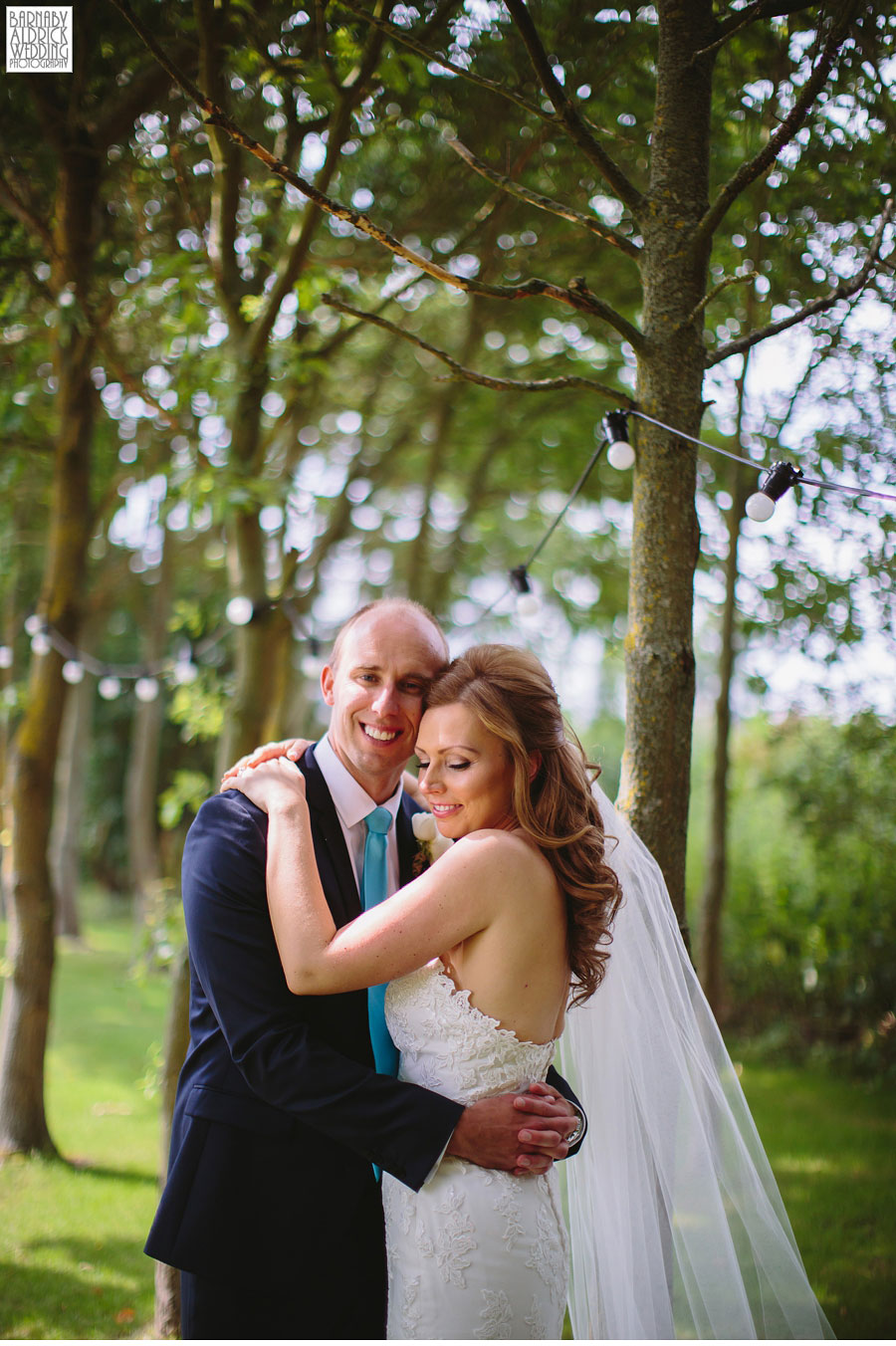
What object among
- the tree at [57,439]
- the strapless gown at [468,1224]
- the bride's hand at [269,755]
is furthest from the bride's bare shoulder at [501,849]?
the tree at [57,439]

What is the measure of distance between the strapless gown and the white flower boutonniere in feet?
1.85

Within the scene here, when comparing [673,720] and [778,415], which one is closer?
[673,720]

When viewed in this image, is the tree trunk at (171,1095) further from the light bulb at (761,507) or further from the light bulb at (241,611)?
the light bulb at (761,507)

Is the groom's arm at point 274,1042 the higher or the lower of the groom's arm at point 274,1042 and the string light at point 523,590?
the lower

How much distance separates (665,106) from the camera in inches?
109

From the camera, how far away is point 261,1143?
238 centimetres

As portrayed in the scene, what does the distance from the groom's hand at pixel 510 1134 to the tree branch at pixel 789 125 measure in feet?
7.37

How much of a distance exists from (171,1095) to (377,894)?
2.13 meters

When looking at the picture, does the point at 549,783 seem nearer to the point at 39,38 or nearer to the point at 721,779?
the point at 39,38

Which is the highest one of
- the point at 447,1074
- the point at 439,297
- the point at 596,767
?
the point at 439,297

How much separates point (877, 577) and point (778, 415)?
1.41 m

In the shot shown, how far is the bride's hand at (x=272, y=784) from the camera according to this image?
2.48 metres

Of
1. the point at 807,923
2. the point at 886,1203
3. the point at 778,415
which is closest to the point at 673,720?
the point at 886,1203

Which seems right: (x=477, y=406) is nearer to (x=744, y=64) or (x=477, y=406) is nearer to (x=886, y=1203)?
(x=744, y=64)
